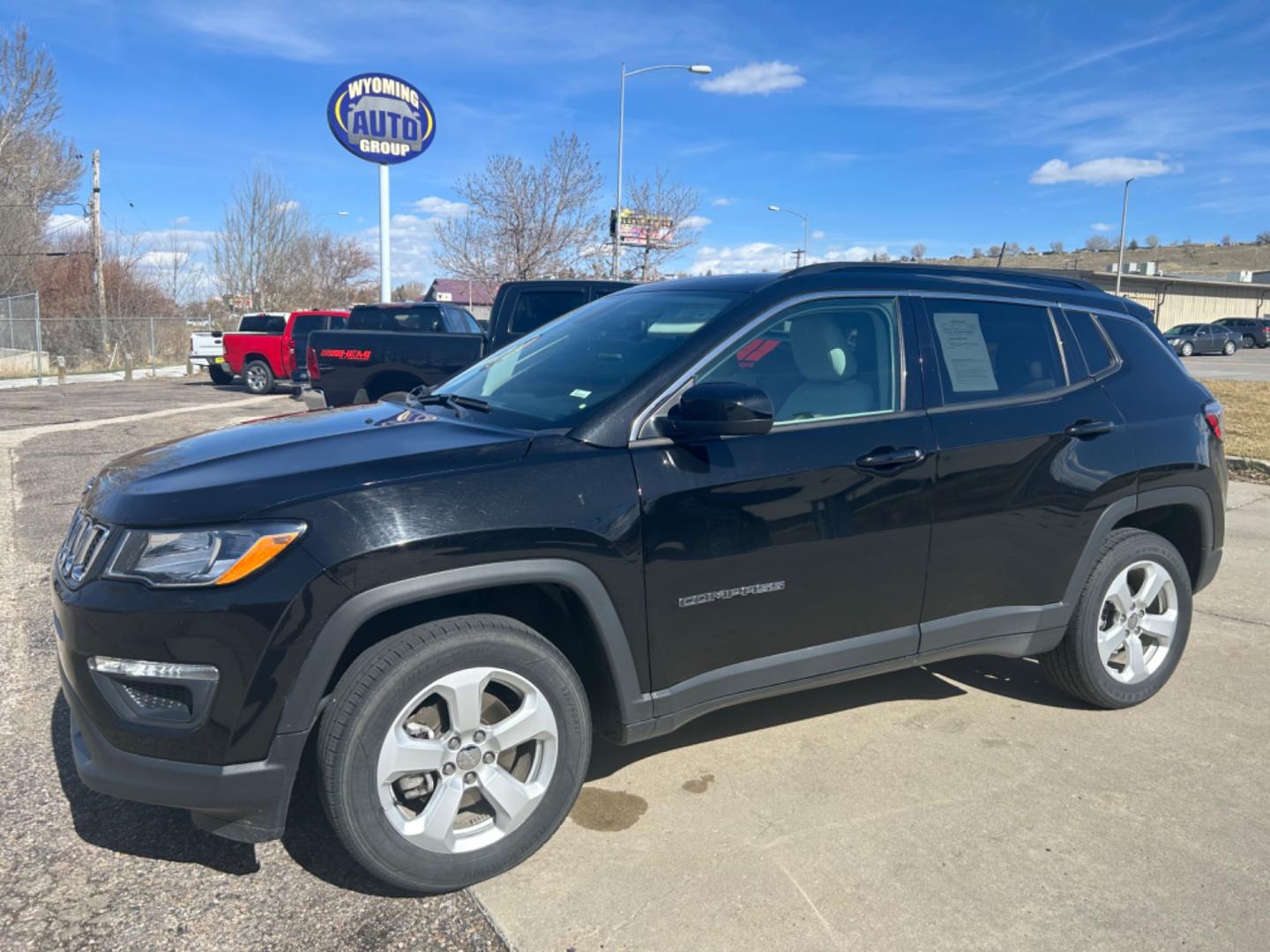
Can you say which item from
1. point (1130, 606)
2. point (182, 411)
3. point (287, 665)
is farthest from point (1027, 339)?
point (182, 411)

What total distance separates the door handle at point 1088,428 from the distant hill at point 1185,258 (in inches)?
3461

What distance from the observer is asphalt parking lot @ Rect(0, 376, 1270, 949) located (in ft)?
8.54

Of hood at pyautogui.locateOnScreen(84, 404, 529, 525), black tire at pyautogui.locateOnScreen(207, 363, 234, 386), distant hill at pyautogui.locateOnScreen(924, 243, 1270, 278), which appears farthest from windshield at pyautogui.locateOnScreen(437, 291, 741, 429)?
distant hill at pyautogui.locateOnScreen(924, 243, 1270, 278)

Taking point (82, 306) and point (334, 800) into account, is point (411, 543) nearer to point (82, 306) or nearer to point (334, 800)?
point (334, 800)

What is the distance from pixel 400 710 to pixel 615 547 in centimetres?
77

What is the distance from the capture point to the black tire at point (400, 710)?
2.53 meters

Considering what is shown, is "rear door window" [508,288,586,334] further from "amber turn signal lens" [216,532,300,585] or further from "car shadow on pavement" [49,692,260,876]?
"amber turn signal lens" [216,532,300,585]

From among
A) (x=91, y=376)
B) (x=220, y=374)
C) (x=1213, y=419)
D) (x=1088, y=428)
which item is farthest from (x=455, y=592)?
(x=91, y=376)

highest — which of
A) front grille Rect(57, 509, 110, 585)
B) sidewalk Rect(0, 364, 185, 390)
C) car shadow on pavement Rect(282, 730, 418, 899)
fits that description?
front grille Rect(57, 509, 110, 585)

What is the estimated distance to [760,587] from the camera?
3076 mm

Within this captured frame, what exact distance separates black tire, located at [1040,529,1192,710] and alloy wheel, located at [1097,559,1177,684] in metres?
0.03

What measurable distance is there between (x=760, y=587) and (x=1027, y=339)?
176 centimetres

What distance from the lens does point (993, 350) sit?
377 centimetres

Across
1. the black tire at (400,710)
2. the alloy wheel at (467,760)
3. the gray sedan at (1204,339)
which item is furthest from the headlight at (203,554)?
the gray sedan at (1204,339)
